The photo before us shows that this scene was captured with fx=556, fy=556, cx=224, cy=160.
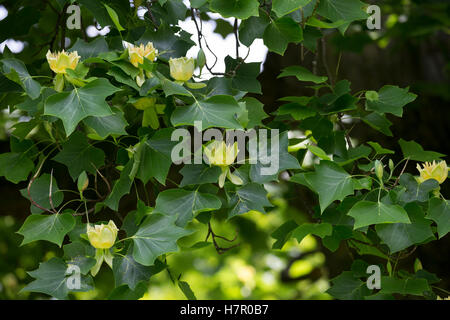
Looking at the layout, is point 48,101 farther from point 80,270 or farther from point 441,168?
point 441,168

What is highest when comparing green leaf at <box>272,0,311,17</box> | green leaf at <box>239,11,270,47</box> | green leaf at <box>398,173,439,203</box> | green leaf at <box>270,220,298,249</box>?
green leaf at <box>272,0,311,17</box>

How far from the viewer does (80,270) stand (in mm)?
1132

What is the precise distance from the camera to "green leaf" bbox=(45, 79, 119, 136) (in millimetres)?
1084

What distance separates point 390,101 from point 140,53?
2.29 ft

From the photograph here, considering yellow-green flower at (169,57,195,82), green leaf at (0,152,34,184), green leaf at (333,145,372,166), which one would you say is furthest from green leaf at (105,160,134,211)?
green leaf at (333,145,372,166)

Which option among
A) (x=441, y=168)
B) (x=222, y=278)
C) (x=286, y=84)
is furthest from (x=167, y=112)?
(x=222, y=278)

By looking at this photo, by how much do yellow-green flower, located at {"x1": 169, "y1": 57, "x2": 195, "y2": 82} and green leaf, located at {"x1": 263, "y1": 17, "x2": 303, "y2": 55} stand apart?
229 mm

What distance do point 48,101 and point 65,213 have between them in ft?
0.82

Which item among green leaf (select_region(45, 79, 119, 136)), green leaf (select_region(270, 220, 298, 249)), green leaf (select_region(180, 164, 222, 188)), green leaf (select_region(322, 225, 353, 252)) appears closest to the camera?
green leaf (select_region(45, 79, 119, 136))

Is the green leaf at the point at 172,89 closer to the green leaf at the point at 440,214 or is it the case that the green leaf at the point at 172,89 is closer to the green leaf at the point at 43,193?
the green leaf at the point at 43,193

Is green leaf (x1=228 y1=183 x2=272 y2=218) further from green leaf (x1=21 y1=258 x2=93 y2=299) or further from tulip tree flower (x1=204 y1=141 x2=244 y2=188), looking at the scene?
green leaf (x1=21 y1=258 x2=93 y2=299)

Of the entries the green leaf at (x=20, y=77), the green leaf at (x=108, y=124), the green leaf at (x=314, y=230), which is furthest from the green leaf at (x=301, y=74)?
the green leaf at (x=20, y=77)

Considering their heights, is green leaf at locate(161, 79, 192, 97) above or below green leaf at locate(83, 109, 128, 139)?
above

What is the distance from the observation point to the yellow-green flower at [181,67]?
1.21m
